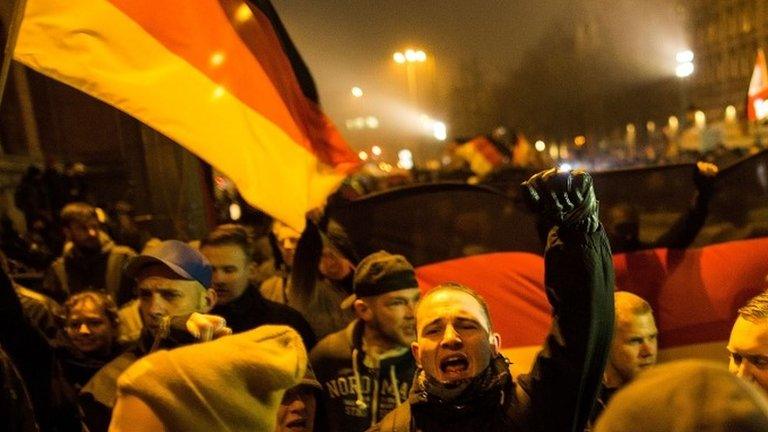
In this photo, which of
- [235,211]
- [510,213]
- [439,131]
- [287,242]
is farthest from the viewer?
[439,131]

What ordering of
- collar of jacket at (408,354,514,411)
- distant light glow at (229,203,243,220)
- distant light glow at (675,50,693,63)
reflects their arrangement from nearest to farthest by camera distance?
collar of jacket at (408,354,514,411) → distant light glow at (229,203,243,220) → distant light glow at (675,50,693,63)

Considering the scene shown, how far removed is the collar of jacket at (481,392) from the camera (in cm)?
237

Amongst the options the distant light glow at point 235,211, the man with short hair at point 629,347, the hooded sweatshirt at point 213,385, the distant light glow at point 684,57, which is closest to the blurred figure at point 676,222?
the man with short hair at point 629,347

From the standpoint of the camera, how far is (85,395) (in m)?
3.42

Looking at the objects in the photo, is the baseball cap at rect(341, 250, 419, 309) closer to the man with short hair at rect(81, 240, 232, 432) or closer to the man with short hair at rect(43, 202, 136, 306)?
the man with short hair at rect(81, 240, 232, 432)

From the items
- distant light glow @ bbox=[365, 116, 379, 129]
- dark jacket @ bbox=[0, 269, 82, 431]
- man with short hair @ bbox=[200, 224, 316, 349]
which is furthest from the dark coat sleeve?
distant light glow @ bbox=[365, 116, 379, 129]

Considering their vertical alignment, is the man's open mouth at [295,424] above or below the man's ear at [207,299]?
below

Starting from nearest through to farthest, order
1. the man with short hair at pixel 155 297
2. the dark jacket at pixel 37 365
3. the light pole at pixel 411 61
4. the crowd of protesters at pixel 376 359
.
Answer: the crowd of protesters at pixel 376 359, the dark jacket at pixel 37 365, the man with short hair at pixel 155 297, the light pole at pixel 411 61

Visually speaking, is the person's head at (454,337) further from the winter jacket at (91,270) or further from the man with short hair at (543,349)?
the winter jacket at (91,270)

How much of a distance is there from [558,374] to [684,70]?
62.2m

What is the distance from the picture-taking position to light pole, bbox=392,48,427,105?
36562 mm

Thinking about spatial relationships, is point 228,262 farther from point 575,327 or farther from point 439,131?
point 439,131

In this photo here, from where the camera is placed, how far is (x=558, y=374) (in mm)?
2236

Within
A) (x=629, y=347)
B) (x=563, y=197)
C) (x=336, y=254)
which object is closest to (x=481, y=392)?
(x=563, y=197)
